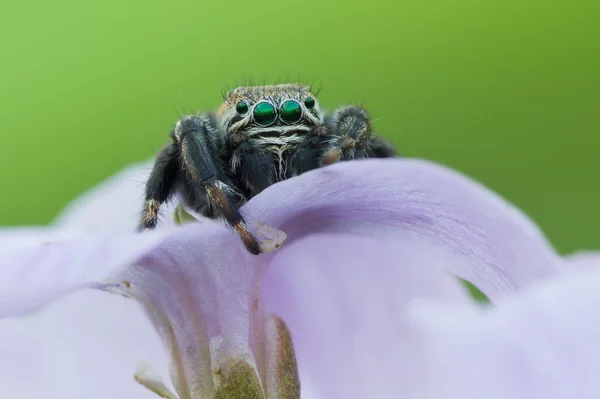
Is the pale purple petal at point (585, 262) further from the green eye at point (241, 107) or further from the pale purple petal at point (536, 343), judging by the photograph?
the green eye at point (241, 107)

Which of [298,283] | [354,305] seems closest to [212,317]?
[298,283]

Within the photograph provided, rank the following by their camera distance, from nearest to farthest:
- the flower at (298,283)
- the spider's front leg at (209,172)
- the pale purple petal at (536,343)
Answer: the pale purple petal at (536,343)
the flower at (298,283)
the spider's front leg at (209,172)

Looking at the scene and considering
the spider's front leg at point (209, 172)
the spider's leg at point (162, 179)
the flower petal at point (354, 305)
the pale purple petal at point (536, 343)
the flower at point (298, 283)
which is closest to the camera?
the pale purple petal at point (536, 343)

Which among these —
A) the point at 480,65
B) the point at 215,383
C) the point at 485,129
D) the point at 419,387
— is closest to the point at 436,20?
the point at 480,65

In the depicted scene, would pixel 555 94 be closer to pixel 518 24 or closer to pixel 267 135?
pixel 518 24

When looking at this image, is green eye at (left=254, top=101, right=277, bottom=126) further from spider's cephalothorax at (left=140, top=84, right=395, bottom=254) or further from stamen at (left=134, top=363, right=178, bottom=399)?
stamen at (left=134, top=363, right=178, bottom=399)

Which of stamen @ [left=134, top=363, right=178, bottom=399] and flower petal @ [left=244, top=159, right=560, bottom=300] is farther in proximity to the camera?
stamen @ [left=134, top=363, right=178, bottom=399]

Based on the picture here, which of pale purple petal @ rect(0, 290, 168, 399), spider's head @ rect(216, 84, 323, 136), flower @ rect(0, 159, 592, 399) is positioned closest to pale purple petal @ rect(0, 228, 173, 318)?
flower @ rect(0, 159, 592, 399)

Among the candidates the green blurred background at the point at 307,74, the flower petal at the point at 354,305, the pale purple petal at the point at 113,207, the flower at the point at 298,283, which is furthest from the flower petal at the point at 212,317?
the green blurred background at the point at 307,74
